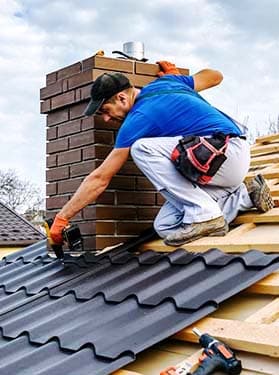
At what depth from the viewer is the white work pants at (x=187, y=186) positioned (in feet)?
11.9

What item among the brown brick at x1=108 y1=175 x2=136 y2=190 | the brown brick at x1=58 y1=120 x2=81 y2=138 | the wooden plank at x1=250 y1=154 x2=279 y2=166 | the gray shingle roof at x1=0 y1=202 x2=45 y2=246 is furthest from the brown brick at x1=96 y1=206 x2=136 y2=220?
the gray shingle roof at x1=0 y1=202 x2=45 y2=246

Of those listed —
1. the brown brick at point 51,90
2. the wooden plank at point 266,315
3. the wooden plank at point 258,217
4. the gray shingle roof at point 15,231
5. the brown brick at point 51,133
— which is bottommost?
the gray shingle roof at point 15,231

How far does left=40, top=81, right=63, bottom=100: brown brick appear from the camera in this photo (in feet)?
15.9

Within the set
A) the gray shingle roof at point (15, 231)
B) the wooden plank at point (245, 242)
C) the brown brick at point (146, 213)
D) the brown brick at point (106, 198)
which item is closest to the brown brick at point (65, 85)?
the brown brick at point (106, 198)

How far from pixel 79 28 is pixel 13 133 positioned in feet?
48.1

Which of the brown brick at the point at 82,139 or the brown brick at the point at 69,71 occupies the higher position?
the brown brick at the point at 69,71

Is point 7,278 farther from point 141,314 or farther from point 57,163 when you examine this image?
point 141,314

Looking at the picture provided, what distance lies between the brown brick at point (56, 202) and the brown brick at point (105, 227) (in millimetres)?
544

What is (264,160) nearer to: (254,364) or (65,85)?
(65,85)

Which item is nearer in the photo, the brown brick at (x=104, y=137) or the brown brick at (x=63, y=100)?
the brown brick at (x=104, y=137)

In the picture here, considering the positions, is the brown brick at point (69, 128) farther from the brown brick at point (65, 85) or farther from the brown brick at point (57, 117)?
the brown brick at point (65, 85)

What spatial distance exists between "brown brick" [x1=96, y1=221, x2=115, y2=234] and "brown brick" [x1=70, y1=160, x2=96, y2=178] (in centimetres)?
40

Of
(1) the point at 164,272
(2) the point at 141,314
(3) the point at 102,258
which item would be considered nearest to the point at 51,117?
(3) the point at 102,258

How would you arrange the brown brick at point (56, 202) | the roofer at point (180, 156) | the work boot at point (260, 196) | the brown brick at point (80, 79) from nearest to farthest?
the roofer at point (180, 156) → the work boot at point (260, 196) → the brown brick at point (80, 79) → the brown brick at point (56, 202)
